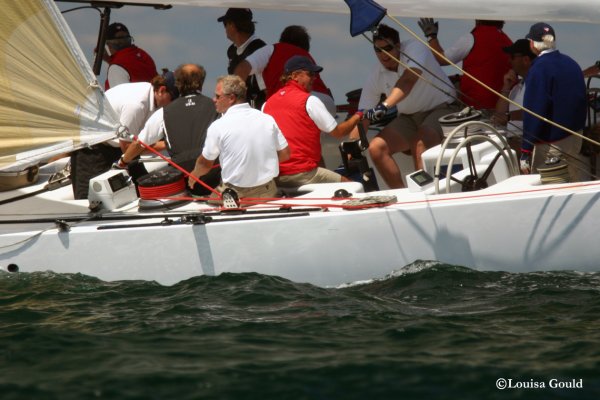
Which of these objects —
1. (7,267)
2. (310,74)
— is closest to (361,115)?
(310,74)

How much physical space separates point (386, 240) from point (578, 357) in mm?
1711

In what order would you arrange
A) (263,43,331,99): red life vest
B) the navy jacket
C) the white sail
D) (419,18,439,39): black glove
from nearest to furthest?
1. the white sail
2. the navy jacket
3. (263,43,331,99): red life vest
4. (419,18,439,39): black glove

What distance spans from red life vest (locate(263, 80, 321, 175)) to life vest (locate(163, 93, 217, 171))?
433 mm

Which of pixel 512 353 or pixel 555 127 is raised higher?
pixel 555 127

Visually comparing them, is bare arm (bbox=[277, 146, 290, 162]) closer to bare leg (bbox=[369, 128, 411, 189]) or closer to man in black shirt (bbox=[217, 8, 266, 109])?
bare leg (bbox=[369, 128, 411, 189])

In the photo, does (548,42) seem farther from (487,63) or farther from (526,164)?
(487,63)

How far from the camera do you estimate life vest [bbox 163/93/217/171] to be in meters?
7.33

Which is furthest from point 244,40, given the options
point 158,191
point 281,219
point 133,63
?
point 281,219

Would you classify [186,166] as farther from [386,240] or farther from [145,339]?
[145,339]

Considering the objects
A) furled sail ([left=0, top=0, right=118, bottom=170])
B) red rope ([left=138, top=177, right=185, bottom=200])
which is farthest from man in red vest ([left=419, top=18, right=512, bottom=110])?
furled sail ([left=0, top=0, right=118, bottom=170])

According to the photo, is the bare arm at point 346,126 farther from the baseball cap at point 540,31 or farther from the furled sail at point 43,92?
the furled sail at point 43,92

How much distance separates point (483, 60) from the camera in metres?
8.45

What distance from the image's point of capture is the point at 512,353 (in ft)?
17.0

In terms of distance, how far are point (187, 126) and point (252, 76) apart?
141 centimetres
